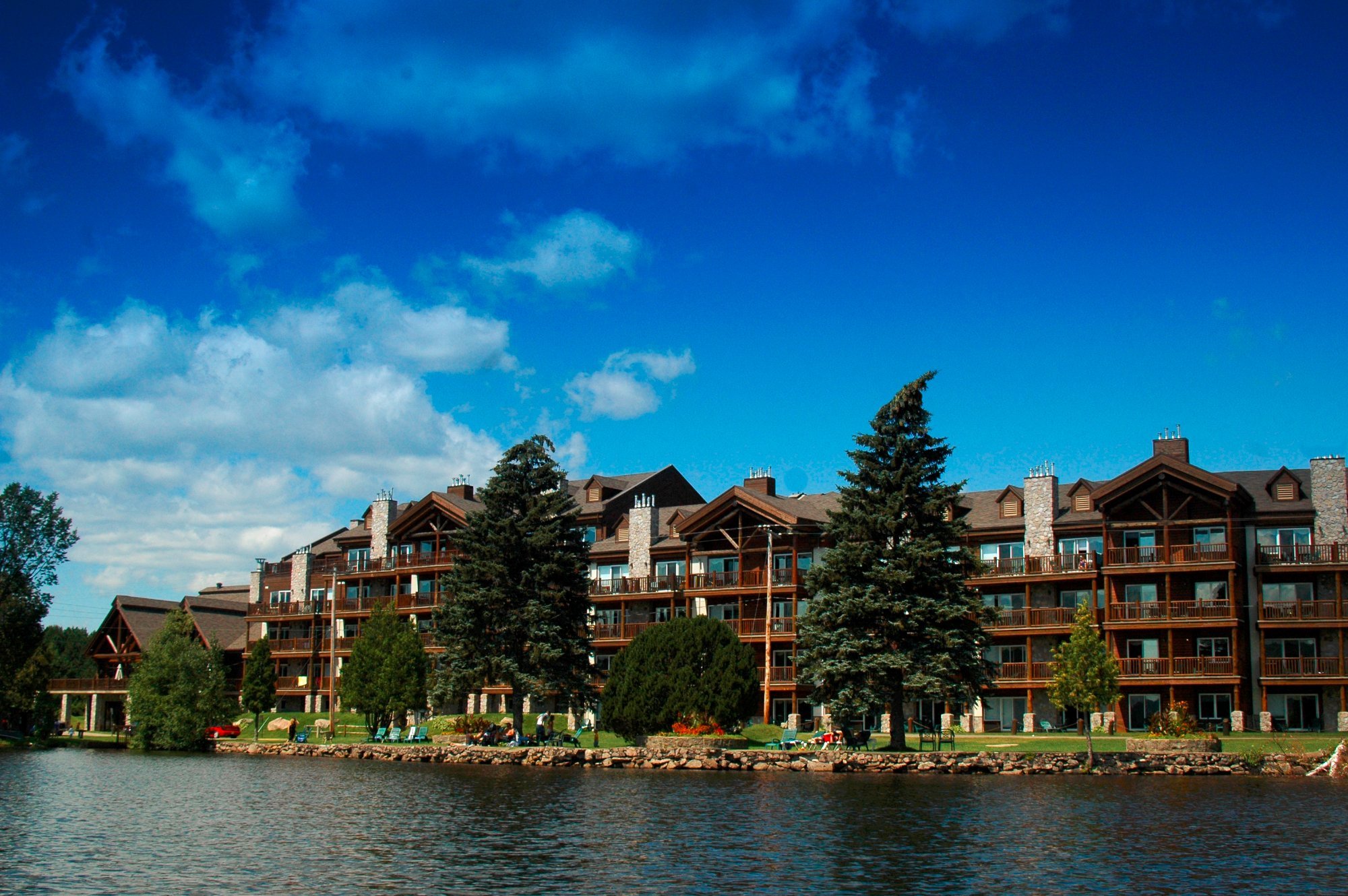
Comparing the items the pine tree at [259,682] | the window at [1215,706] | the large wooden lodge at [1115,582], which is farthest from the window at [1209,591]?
the pine tree at [259,682]

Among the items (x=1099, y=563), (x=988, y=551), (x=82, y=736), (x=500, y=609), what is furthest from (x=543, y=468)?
(x=82, y=736)

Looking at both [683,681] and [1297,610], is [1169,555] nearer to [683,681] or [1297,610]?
[1297,610]

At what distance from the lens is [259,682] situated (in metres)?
84.7

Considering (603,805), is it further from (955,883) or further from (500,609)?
(500,609)

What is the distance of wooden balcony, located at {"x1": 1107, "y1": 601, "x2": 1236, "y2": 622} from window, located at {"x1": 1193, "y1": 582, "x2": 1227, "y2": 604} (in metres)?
0.81

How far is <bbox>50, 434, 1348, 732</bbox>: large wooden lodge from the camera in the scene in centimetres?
6275

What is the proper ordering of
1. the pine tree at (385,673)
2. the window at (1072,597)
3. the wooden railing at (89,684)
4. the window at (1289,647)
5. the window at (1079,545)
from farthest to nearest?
the wooden railing at (89,684) → the window at (1079,545) → the window at (1072,597) → the pine tree at (385,673) → the window at (1289,647)

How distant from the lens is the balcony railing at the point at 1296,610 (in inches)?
2451

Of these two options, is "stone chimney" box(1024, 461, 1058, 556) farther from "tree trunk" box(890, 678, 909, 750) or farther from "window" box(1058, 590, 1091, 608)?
"tree trunk" box(890, 678, 909, 750)

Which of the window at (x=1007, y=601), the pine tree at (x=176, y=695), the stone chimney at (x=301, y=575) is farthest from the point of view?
the stone chimney at (x=301, y=575)

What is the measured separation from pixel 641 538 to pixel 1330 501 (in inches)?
1482

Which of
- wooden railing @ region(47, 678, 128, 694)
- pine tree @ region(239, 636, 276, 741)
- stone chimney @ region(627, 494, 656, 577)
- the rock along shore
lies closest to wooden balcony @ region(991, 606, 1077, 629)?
the rock along shore

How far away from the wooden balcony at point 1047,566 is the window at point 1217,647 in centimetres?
657

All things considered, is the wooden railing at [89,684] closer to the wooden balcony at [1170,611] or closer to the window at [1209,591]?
the wooden balcony at [1170,611]
